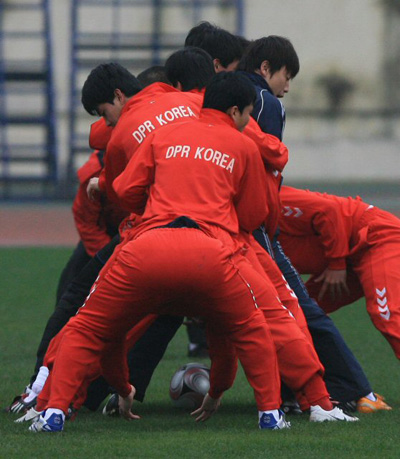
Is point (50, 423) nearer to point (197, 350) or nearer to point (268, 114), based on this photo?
point (268, 114)

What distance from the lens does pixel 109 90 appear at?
549cm

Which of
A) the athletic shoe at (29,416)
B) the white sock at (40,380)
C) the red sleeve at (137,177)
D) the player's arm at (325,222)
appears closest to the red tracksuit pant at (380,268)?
the player's arm at (325,222)

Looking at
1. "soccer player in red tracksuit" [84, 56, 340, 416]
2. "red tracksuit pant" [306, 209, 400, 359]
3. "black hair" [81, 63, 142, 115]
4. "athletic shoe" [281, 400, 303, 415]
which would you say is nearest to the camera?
"soccer player in red tracksuit" [84, 56, 340, 416]

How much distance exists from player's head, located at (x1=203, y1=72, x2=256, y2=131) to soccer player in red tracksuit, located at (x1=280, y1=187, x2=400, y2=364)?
0.98 meters

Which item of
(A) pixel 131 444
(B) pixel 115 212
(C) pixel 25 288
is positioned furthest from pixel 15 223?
(A) pixel 131 444

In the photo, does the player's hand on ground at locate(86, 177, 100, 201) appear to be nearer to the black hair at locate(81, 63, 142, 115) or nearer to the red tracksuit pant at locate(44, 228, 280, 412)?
the black hair at locate(81, 63, 142, 115)

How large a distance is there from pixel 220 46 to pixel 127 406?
1.98 meters

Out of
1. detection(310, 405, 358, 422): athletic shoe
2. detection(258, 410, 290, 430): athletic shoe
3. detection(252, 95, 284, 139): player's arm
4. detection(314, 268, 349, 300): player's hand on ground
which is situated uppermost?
detection(252, 95, 284, 139): player's arm

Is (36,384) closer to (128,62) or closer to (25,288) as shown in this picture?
(25,288)

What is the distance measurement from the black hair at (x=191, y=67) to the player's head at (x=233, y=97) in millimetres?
549

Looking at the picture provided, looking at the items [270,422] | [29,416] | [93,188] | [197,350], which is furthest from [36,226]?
[270,422]

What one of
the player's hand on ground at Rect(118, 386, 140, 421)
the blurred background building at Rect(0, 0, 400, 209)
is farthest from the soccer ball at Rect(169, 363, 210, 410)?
the blurred background building at Rect(0, 0, 400, 209)

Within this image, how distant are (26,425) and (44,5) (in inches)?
646

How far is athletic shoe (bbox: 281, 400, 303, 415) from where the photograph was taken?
5715 millimetres
